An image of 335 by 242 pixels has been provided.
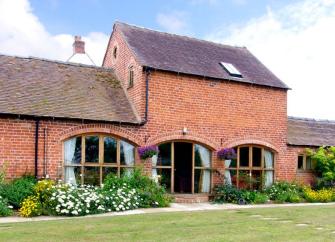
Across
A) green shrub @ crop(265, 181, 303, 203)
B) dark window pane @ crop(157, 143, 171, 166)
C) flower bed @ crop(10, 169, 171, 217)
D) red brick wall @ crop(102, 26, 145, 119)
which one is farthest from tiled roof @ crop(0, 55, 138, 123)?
green shrub @ crop(265, 181, 303, 203)

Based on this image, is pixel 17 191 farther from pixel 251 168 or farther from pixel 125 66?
pixel 251 168

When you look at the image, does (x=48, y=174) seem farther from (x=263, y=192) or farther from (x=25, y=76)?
(x=263, y=192)

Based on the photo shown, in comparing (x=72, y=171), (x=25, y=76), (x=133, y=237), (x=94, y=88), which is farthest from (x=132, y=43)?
(x=133, y=237)

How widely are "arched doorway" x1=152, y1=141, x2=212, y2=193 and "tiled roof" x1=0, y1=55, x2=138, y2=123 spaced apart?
202cm

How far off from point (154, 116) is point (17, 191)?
5.99 m

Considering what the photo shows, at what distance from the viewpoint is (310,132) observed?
23078 mm

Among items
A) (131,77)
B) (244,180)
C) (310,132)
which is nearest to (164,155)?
(131,77)

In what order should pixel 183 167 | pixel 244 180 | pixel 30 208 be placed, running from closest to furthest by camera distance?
pixel 30 208
pixel 244 180
pixel 183 167

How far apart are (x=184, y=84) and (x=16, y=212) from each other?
821 centimetres

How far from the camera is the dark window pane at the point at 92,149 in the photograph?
16.7 m

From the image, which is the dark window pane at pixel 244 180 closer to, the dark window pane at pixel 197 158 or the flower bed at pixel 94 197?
the dark window pane at pixel 197 158

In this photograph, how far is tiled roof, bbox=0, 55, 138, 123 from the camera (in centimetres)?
1612

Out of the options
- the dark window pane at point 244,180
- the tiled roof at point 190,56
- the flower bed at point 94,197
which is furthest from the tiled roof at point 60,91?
the dark window pane at point 244,180

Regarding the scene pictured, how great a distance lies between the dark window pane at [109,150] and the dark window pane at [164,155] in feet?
6.39
